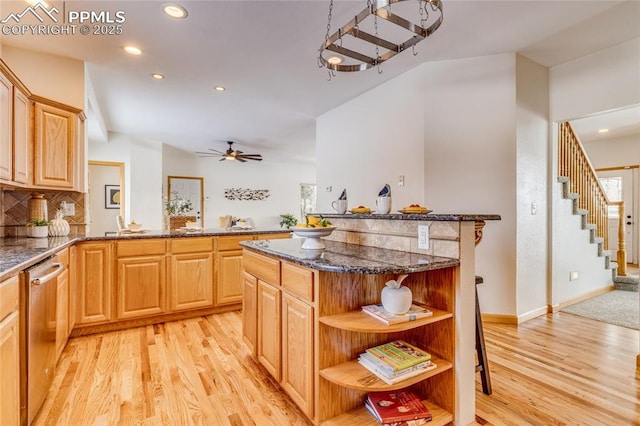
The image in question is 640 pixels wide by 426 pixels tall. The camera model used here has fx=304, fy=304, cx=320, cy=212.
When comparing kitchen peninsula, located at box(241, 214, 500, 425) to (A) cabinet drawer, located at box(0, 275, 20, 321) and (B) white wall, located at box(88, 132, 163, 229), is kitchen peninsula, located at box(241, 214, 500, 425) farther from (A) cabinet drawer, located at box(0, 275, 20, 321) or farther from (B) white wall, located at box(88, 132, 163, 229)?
(B) white wall, located at box(88, 132, 163, 229)

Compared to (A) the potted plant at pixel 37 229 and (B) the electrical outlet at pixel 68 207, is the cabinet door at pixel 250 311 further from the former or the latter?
(B) the electrical outlet at pixel 68 207

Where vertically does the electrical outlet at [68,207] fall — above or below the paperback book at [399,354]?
above

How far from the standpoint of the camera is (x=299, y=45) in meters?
2.87

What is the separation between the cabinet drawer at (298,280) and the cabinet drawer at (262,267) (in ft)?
0.35

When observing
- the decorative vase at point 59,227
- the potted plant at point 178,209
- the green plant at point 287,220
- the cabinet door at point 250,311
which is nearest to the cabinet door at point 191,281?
the decorative vase at point 59,227

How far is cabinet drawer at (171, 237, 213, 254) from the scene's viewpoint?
10.5 feet

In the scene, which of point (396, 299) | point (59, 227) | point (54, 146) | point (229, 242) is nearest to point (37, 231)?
point (59, 227)

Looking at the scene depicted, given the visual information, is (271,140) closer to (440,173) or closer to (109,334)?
(440,173)

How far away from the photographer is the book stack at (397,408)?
1.54 metres

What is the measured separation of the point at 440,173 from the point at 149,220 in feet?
19.0

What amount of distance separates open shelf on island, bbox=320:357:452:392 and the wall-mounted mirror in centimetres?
656

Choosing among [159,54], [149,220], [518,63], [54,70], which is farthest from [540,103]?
[149,220]

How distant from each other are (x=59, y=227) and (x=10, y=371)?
197 centimetres

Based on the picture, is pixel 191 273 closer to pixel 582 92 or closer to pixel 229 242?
pixel 229 242
